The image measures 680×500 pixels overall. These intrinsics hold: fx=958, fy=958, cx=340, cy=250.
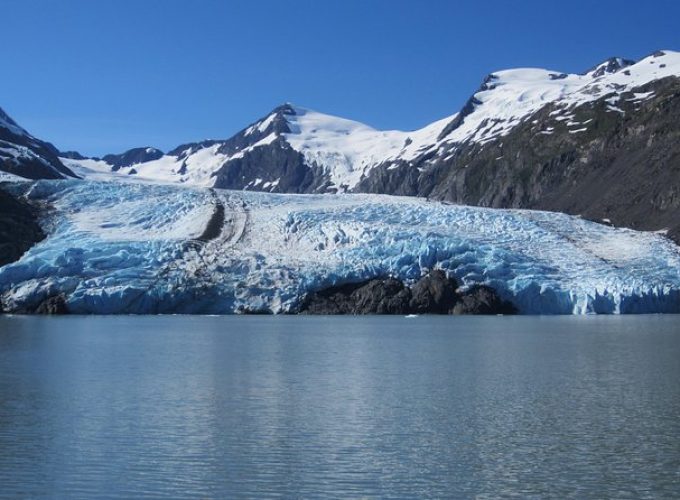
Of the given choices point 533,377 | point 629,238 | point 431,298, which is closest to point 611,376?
point 533,377

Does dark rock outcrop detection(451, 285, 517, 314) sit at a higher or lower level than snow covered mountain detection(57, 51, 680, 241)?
lower

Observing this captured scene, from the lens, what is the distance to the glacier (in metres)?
51.1

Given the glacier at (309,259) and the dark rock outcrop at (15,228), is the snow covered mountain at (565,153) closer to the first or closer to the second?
the glacier at (309,259)

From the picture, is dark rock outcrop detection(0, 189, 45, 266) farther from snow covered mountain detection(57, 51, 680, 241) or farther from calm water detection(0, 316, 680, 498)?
snow covered mountain detection(57, 51, 680, 241)

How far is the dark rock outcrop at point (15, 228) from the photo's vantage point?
54219 mm

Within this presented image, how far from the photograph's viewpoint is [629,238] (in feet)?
196

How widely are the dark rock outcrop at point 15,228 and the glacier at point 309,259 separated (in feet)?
3.13

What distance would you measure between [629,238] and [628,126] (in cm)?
5518

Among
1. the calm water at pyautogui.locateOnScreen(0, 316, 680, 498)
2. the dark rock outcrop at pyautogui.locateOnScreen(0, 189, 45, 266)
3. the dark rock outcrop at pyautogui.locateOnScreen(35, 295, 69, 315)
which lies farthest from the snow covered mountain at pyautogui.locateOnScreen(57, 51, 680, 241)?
the calm water at pyautogui.locateOnScreen(0, 316, 680, 498)

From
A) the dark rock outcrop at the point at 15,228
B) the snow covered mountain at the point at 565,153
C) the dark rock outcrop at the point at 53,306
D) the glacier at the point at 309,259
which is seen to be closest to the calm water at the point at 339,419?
the dark rock outcrop at the point at 53,306

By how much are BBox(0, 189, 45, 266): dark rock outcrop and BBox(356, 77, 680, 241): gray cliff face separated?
46.0 meters

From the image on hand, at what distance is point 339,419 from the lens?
18234 mm

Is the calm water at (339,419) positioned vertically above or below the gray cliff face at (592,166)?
below

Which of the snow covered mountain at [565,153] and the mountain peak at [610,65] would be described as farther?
the mountain peak at [610,65]
